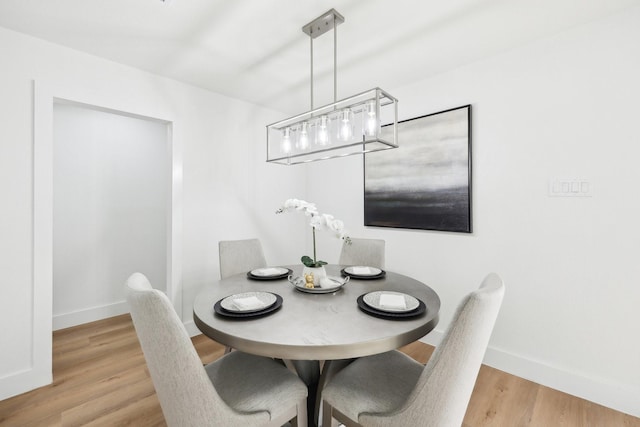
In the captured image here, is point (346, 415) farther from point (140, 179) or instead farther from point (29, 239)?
point (140, 179)

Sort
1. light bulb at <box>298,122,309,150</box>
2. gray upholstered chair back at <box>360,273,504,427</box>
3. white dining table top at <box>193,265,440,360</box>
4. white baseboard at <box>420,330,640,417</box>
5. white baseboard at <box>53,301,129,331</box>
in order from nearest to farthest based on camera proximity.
Result: 1. gray upholstered chair back at <box>360,273,504,427</box>
2. white dining table top at <box>193,265,440,360</box>
3. white baseboard at <box>420,330,640,417</box>
4. light bulb at <box>298,122,309,150</box>
5. white baseboard at <box>53,301,129,331</box>

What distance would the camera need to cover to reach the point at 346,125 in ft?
5.82

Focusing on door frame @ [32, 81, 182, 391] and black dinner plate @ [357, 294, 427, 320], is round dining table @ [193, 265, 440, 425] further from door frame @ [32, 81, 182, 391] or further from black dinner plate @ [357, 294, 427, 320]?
door frame @ [32, 81, 182, 391]

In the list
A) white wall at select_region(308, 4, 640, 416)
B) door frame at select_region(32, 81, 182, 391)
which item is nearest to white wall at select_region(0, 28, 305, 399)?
door frame at select_region(32, 81, 182, 391)

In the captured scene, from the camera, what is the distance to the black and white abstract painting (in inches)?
93.4

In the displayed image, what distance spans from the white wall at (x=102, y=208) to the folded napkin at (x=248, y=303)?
71.8 inches

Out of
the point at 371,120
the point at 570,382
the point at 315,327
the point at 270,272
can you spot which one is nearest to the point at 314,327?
the point at 315,327

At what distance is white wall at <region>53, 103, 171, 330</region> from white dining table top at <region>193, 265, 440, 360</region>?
196cm

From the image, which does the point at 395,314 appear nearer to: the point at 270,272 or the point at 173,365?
the point at 173,365

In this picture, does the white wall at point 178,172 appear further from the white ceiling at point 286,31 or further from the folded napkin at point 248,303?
the folded napkin at point 248,303

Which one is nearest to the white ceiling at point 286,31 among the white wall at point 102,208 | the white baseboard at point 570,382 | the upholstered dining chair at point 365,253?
the white wall at point 102,208

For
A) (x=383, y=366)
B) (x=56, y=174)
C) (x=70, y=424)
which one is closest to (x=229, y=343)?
(x=383, y=366)

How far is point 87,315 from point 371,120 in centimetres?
347

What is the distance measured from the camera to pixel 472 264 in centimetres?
236
